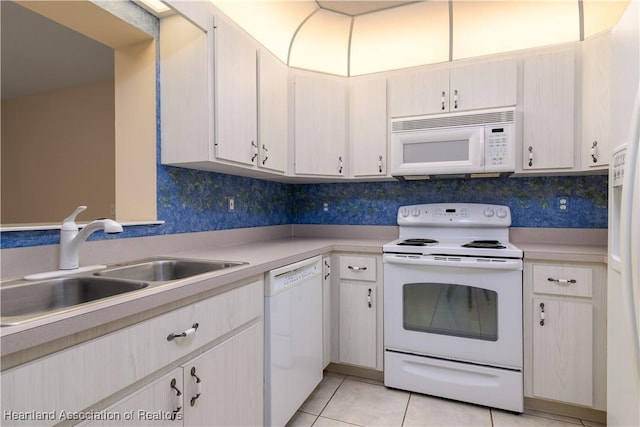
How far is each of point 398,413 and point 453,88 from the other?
6.85 ft

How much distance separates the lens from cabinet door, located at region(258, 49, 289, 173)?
2080mm

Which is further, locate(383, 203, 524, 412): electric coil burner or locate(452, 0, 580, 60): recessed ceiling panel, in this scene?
locate(452, 0, 580, 60): recessed ceiling panel

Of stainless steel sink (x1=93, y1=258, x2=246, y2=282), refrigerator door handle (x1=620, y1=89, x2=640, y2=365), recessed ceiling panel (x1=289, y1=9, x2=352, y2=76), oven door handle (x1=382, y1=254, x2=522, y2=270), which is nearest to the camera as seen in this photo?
refrigerator door handle (x1=620, y1=89, x2=640, y2=365)

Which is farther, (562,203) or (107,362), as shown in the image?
(562,203)

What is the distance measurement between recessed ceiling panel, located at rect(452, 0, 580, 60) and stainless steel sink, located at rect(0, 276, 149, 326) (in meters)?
2.61

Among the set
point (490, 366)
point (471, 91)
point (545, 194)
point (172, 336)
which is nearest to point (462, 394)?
point (490, 366)

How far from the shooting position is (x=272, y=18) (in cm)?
235

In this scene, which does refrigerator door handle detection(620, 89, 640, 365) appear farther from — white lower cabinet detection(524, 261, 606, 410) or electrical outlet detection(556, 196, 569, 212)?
electrical outlet detection(556, 196, 569, 212)

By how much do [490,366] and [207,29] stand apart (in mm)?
2399

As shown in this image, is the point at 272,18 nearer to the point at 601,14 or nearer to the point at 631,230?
the point at 601,14

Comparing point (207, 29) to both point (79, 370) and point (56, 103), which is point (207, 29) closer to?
point (79, 370)

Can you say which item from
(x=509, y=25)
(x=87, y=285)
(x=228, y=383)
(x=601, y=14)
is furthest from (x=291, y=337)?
(x=601, y=14)

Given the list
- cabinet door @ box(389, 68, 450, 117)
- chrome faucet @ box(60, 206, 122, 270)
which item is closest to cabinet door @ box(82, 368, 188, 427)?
chrome faucet @ box(60, 206, 122, 270)

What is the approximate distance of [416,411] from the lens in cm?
192
